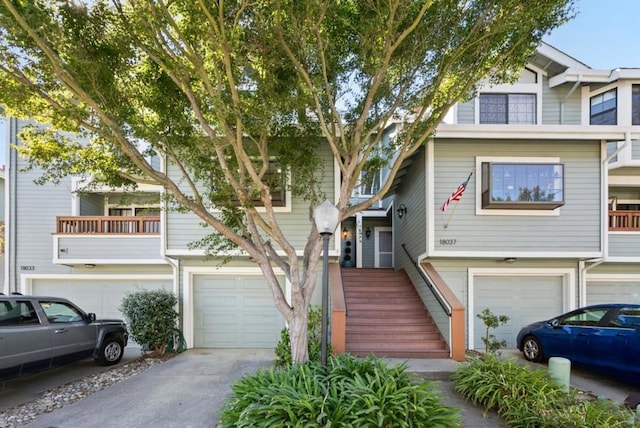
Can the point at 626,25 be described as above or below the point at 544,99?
above

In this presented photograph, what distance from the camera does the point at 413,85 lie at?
239 inches

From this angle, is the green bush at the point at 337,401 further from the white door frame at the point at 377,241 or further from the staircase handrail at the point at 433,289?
the white door frame at the point at 377,241

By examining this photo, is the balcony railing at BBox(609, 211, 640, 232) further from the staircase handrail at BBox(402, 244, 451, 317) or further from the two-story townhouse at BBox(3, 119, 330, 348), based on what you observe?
the two-story townhouse at BBox(3, 119, 330, 348)

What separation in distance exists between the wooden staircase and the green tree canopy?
7.70ft

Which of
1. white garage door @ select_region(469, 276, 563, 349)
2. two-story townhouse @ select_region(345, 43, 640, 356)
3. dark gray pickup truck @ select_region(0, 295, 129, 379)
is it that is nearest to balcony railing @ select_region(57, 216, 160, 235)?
dark gray pickup truck @ select_region(0, 295, 129, 379)

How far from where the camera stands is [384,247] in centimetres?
1263

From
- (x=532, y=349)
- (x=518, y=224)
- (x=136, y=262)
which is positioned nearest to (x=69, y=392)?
(x=136, y=262)

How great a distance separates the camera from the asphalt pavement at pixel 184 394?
4.62 m

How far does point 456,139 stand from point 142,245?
318 inches

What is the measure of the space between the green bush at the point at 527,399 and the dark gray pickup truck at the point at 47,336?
6.89 metres

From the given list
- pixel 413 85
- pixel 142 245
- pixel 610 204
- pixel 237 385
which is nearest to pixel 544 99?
pixel 610 204

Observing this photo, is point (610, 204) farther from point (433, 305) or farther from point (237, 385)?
point (237, 385)

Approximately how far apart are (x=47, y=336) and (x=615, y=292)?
41.5ft

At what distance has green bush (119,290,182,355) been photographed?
7586mm
